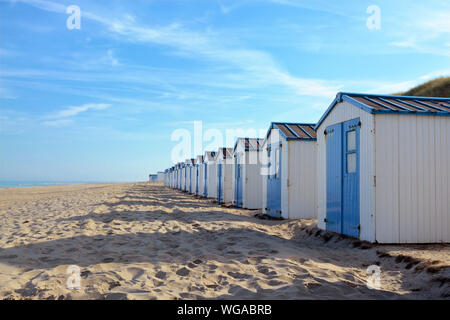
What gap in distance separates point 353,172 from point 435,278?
130 inches

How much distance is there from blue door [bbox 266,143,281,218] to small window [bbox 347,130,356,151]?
171 inches

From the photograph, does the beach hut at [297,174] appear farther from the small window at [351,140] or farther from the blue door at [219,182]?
the blue door at [219,182]

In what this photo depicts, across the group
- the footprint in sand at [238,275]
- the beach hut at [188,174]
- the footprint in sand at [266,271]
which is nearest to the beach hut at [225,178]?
the beach hut at [188,174]

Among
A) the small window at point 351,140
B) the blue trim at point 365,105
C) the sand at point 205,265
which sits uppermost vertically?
the blue trim at point 365,105

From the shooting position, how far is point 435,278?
15.1 ft

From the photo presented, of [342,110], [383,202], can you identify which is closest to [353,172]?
[383,202]

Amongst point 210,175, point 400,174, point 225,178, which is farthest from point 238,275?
point 210,175

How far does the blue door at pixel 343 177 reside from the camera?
759cm

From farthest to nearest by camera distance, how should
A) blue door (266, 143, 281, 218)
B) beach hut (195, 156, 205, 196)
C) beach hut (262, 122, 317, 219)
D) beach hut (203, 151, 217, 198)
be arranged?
1. beach hut (195, 156, 205, 196)
2. beach hut (203, 151, 217, 198)
3. blue door (266, 143, 281, 218)
4. beach hut (262, 122, 317, 219)

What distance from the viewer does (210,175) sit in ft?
78.6

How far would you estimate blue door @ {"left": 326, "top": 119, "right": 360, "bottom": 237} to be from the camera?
759 centimetres

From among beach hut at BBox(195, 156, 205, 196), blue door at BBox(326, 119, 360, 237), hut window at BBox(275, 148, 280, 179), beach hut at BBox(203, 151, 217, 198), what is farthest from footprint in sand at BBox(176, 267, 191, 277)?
beach hut at BBox(195, 156, 205, 196)

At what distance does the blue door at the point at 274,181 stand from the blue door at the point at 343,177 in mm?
3558

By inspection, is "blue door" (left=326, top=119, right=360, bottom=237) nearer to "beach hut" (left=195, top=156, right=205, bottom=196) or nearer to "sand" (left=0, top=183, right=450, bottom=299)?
"sand" (left=0, top=183, right=450, bottom=299)
